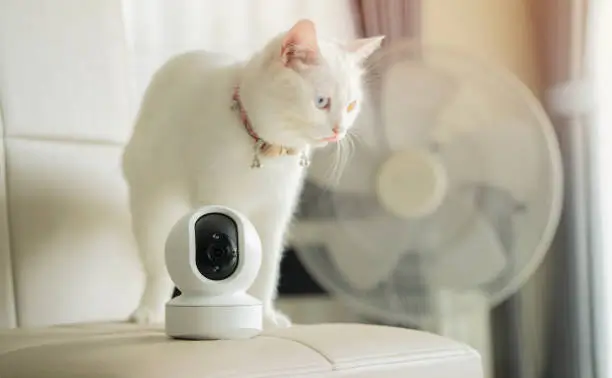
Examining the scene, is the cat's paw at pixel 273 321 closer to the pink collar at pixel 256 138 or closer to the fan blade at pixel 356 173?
the pink collar at pixel 256 138

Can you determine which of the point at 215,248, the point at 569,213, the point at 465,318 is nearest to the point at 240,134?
the point at 215,248

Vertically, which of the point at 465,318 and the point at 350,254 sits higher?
the point at 350,254

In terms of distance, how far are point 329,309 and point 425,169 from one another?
57 centimetres

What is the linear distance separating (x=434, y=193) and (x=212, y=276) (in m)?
0.68

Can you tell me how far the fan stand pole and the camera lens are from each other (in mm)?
681

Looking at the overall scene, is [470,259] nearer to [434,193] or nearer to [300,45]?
[434,193]

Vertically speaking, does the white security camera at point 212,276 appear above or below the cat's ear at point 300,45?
below

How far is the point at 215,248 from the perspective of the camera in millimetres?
953

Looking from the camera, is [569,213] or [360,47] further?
[569,213]

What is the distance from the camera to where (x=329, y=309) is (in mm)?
1974

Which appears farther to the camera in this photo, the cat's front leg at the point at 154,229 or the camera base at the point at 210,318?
the cat's front leg at the point at 154,229

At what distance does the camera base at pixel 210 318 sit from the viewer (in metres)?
0.92

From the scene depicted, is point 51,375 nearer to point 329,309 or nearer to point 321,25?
point 329,309

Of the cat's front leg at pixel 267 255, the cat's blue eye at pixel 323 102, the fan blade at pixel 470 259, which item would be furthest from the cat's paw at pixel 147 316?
the fan blade at pixel 470 259
